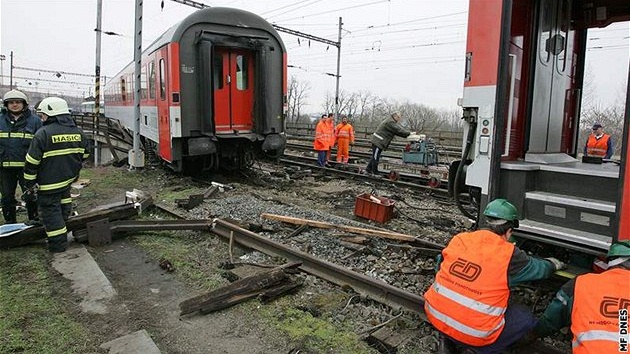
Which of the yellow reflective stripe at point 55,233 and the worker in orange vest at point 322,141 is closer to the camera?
the yellow reflective stripe at point 55,233

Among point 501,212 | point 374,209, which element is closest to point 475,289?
point 501,212

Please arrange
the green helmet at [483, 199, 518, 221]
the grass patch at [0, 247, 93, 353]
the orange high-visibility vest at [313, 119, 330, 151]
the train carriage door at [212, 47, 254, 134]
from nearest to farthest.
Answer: the green helmet at [483, 199, 518, 221] → the grass patch at [0, 247, 93, 353] → the train carriage door at [212, 47, 254, 134] → the orange high-visibility vest at [313, 119, 330, 151]

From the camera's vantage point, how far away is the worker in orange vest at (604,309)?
2164 mm

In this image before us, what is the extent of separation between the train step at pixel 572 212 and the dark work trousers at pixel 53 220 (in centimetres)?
509

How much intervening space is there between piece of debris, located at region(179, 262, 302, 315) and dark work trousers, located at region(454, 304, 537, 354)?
1.88 metres

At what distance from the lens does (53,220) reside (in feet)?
16.5

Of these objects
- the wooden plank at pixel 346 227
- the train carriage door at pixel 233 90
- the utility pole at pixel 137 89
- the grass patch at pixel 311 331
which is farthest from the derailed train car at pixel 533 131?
the utility pole at pixel 137 89

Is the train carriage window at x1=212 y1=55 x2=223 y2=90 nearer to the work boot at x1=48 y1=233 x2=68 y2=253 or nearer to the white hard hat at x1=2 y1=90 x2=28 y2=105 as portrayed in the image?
the white hard hat at x1=2 y1=90 x2=28 y2=105

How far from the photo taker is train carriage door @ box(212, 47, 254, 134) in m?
9.95

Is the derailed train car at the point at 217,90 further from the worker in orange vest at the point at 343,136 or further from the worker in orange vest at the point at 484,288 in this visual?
the worker in orange vest at the point at 484,288

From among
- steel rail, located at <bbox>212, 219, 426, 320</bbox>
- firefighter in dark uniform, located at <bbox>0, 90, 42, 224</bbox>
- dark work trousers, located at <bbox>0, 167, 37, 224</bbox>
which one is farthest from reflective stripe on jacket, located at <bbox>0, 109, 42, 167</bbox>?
steel rail, located at <bbox>212, 219, 426, 320</bbox>

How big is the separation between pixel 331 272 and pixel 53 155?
3559 millimetres

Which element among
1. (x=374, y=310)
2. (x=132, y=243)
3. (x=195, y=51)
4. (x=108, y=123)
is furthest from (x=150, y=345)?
(x=108, y=123)

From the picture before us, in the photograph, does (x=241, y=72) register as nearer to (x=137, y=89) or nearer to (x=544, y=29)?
(x=137, y=89)
